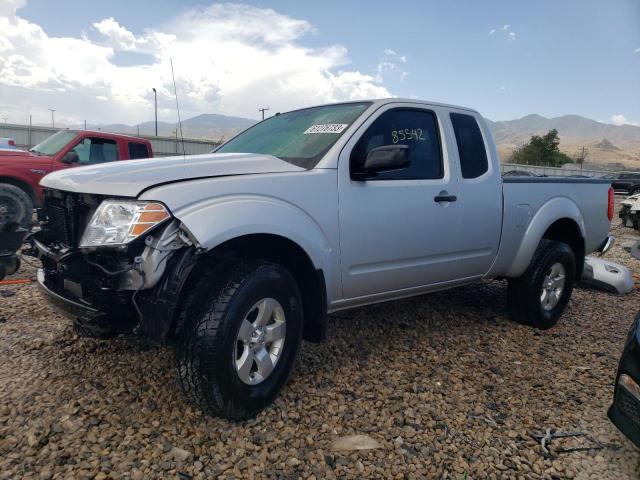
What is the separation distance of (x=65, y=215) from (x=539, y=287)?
12.1 feet

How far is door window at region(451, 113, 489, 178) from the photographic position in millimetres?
3781

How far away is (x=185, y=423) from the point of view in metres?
2.54

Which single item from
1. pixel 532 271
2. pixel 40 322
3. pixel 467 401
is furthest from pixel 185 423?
pixel 532 271

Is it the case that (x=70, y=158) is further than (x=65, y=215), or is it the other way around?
(x=70, y=158)

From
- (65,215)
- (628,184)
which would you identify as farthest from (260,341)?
(628,184)

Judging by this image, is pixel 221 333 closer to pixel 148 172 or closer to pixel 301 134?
pixel 148 172

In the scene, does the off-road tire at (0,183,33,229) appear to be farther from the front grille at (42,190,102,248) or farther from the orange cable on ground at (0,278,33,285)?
the front grille at (42,190,102,248)

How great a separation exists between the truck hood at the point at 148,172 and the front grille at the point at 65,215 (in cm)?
5

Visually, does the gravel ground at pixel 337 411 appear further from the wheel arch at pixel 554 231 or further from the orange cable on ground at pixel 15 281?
the orange cable on ground at pixel 15 281

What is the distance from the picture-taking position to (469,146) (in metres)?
3.89

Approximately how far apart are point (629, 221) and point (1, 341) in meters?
12.9

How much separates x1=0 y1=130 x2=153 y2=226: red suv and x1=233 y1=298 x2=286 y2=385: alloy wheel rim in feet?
18.3

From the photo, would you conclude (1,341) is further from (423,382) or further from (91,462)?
(423,382)

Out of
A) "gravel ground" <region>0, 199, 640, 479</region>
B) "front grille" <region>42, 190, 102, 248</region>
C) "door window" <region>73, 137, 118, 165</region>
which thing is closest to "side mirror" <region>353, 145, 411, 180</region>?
"gravel ground" <region>0, 199, 640, 479</region>
